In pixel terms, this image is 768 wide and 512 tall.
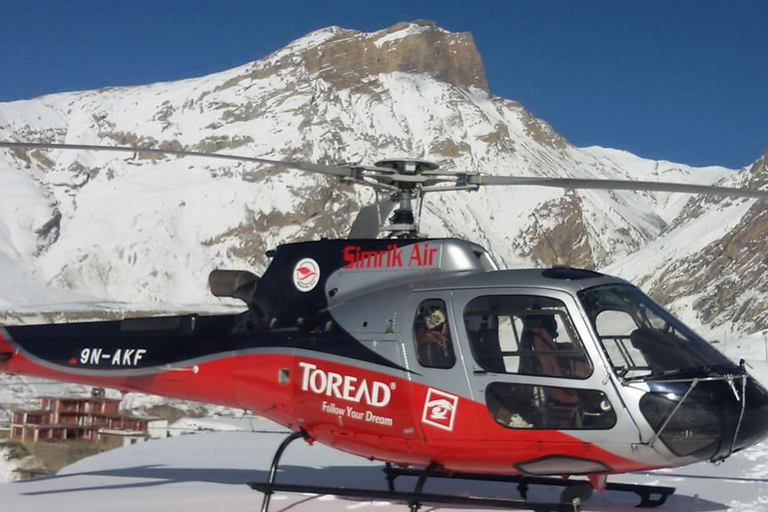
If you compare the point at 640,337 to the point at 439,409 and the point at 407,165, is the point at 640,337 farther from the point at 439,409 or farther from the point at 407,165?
the point at 407,165

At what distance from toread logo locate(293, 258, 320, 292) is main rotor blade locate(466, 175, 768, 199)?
4.07 feet

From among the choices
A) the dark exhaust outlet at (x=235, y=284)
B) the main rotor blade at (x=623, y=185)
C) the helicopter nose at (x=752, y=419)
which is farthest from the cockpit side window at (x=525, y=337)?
the dark exhaust outlet at (x=235, y=284)

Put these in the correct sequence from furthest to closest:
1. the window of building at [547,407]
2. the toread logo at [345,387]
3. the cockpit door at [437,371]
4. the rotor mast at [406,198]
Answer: the rotor mast at [406,198], the toread logo at [345,387], the cockpit door at [437,371], the window of building at [547,407]

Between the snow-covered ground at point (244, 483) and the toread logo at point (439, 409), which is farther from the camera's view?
the snow-covered ground at point (244, 483)

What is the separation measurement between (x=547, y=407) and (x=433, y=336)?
85 cm

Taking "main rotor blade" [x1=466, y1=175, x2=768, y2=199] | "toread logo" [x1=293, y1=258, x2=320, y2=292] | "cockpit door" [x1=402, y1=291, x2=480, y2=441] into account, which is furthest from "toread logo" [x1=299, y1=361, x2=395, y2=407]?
"main rotor blade" [x1=466, y1=175, x2=768, y2=199]

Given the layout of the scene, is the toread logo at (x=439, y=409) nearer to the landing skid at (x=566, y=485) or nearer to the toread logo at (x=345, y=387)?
the toread logo at (x=345, y=387)

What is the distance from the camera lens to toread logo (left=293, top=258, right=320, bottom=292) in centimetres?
615

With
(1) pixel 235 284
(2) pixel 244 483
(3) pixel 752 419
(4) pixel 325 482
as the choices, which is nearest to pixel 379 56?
(1) pixel 235 284

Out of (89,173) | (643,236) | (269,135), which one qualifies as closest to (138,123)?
(89,173)

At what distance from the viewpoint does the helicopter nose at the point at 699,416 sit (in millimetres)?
4789

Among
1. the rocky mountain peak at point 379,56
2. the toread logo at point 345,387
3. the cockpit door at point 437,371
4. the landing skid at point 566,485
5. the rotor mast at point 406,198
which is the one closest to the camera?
the cockpit door at point 437,371

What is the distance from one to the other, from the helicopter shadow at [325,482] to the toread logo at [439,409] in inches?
28.6

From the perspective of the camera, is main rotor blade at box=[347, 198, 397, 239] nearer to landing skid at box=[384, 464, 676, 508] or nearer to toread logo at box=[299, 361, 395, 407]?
toread logo at box=[299, 361, 395, 407]
